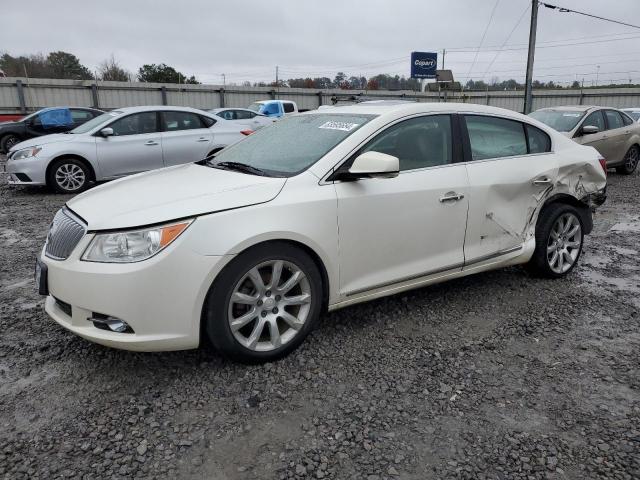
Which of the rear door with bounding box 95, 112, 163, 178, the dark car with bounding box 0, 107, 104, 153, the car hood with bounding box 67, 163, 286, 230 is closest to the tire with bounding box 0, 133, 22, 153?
the dark car with bounding box 0, 107, 104, 153

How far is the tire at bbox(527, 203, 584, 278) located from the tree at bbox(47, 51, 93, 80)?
193 feet

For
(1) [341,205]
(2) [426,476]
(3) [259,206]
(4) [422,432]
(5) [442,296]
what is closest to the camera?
(2) [426,476]

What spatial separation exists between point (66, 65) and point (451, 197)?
210 feet

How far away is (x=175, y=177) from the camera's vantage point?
347cm

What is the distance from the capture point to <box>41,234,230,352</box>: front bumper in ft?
8.58

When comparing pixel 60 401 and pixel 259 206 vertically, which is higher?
pixel 259 206

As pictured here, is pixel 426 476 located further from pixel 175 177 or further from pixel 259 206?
pixel 175 177

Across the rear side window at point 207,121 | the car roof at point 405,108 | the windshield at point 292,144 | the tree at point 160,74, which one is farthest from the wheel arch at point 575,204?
the tree at point 160,74

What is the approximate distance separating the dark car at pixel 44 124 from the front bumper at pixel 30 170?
676 centimetres

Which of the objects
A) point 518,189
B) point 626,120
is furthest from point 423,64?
point 518,189

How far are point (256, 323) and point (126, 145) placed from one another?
23.3 ft

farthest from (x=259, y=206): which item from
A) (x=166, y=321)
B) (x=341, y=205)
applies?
(x=166, y=321)

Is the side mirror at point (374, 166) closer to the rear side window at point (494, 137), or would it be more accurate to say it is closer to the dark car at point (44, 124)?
the rear side window at point (494, 137)

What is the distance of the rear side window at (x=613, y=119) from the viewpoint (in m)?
10.9
